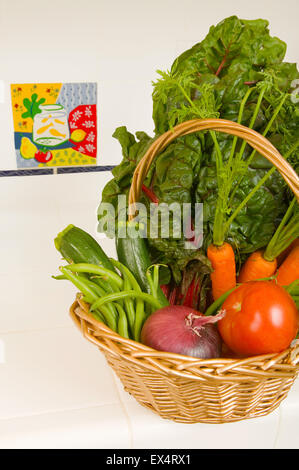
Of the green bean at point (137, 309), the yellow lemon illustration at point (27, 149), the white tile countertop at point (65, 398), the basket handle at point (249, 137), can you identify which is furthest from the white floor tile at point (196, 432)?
the yellow lemon illustration at point (27, 149)

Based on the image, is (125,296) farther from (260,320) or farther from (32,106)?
(32,106)

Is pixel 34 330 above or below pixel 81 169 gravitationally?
below

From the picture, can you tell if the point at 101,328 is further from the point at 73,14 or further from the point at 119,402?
the point at 73,14

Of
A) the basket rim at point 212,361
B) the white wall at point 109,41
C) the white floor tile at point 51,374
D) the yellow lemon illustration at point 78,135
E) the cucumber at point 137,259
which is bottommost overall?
the white floor tile at point 51,374

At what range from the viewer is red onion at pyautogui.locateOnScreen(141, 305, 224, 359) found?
0.69 m

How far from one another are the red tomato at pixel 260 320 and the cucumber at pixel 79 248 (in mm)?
229

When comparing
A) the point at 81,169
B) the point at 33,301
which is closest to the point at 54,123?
the point at 81,169

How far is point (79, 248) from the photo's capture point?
2.75 ft

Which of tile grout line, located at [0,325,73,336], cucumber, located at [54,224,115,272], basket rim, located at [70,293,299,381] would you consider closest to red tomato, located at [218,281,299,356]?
basket rim, located at [70,293,299,381]

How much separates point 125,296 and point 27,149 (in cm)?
112

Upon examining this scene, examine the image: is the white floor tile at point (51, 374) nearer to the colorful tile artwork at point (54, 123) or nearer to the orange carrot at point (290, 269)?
the orange carrot at point (290, 269)

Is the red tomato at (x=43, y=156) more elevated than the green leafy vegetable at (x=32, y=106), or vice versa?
the green leafy vegetable at (x=32, y=106)

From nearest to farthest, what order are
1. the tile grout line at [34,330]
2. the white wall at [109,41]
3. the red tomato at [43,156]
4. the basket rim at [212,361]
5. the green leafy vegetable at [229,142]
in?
the basket rim at [212,361] < the green leafy vegetable at [229,142] < the tile grout line at [34,330] < the white wall at [109,41] < the red tomato at [43,156]

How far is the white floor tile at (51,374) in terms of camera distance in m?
0.81
